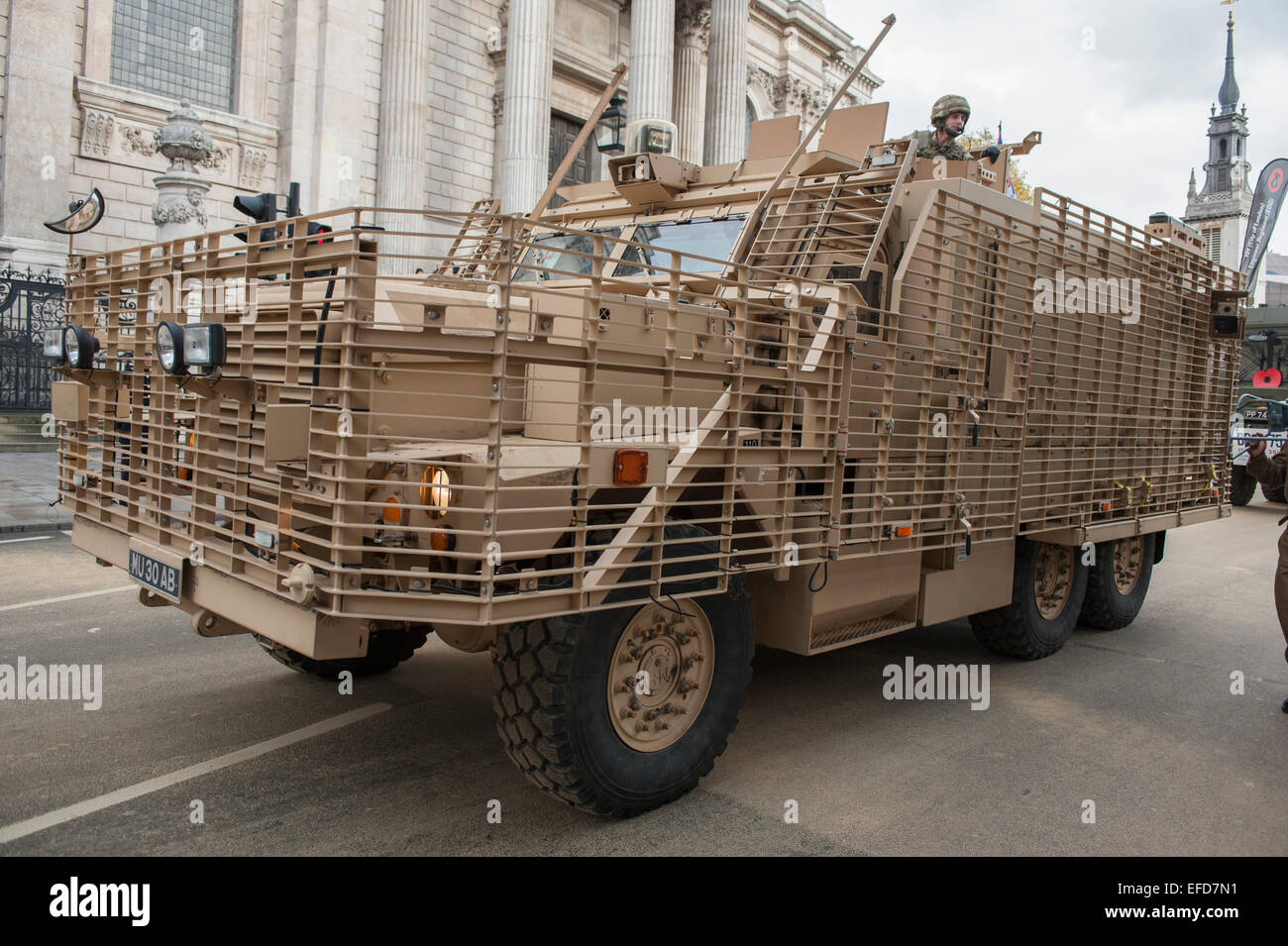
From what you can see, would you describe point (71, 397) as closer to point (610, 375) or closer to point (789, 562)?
point (610, 375)

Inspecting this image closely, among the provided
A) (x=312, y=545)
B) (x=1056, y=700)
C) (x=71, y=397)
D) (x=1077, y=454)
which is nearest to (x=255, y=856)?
(x=312, y=545)

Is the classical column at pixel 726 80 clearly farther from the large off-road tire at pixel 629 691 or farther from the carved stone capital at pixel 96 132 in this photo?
the large off-road tire at pixel 629 691

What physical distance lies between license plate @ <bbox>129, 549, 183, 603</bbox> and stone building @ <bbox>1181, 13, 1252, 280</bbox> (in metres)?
99.5

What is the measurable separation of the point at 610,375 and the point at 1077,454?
13.4ft

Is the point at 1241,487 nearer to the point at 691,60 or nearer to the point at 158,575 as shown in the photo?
the point at 691,60

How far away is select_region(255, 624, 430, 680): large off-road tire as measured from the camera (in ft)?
18.1

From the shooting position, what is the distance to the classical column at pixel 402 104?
20.1 meters

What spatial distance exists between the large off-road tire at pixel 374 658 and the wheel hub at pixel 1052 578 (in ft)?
13.5

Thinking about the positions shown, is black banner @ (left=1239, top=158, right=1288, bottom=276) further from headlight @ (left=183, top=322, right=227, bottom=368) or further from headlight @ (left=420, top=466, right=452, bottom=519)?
headlight @ (left=183, top=322, right=227, bottom=368)

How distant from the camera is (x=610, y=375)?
4105mm

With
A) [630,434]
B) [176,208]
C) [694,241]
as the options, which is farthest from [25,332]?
[630,434]

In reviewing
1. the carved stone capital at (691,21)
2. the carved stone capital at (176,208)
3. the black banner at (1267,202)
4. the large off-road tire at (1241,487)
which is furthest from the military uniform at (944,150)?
the carved stone capital at (691,21)

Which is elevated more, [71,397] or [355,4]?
[355,4]
